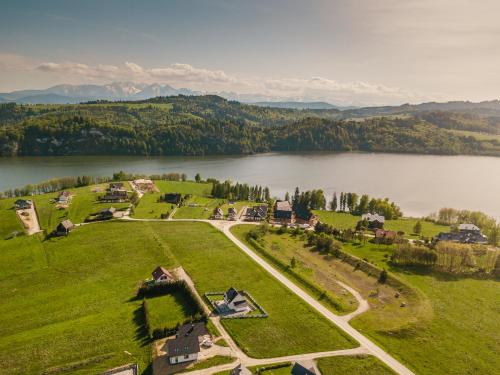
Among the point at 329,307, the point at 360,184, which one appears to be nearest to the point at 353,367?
the point at 329,307

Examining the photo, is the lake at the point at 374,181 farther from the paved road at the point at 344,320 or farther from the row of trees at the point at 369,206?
the paved road at the point at 344,320

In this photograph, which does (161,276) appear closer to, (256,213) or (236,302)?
(236,302)

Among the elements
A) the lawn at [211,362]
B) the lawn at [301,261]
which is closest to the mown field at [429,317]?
the lawn at [301,261]

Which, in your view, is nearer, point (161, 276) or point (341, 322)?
point (341, 322)

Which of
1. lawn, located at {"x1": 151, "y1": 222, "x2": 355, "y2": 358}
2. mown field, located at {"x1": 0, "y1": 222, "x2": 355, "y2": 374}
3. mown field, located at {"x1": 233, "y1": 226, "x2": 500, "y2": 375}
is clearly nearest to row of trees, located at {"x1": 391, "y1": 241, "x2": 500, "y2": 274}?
mown field, located at {"x1": 233, "y1": 226, "x2": 500, "y2": 375}

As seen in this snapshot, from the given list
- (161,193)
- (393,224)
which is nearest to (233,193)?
(161,193)

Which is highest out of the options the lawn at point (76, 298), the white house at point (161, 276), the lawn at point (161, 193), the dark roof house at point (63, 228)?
the lawn at point (161, 193)
